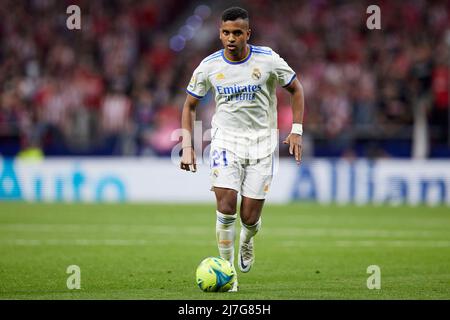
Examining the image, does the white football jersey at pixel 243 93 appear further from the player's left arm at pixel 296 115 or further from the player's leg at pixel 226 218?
the player's leg at pixel 226 218

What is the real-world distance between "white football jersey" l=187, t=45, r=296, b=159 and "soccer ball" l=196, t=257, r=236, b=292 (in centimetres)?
113

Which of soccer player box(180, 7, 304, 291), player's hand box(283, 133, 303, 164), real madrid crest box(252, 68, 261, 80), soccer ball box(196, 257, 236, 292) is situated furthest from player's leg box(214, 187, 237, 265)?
real madrid crest box(252, 68, 261, 80)

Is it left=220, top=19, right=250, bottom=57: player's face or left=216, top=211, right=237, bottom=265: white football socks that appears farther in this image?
left=216, top=211, right=237, bottom=265: white football socks

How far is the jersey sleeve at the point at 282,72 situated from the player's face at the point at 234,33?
410mm

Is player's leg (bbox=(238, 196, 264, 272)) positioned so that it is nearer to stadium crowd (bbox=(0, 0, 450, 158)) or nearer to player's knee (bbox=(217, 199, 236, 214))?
player's knee (bbox=(217, 199, 236, 214))

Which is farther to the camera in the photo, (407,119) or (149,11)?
(149,11)

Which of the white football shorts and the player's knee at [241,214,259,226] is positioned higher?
the white football shorts

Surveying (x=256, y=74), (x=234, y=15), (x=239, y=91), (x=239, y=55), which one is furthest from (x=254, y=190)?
(x=234, y=15)

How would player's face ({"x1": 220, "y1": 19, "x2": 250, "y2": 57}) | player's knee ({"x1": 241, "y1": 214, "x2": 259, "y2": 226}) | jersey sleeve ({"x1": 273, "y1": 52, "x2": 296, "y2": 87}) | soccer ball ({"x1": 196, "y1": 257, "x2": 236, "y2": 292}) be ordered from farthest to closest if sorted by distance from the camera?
1. player's knee ({"x1": 241, "y1": 214, "x2": 259, "y2": 226})
2. jersey sleeve ({"x1": 273, "y1": 52, "x2": 296, "y2": 87})
3. player's face ({"x1": 220, "y1": 19, "x2": 250, "y2": 57})
4. soccer ball ({"x1": 196, "y1": 257, "x2": 236, "y2": 292})

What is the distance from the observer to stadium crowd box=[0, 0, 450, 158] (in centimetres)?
2178

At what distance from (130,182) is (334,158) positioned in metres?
4.91

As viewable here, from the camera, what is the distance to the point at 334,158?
22188 mm

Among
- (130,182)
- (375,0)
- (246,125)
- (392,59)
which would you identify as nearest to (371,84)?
(392,59)

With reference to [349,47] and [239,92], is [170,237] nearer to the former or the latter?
[239,92]
